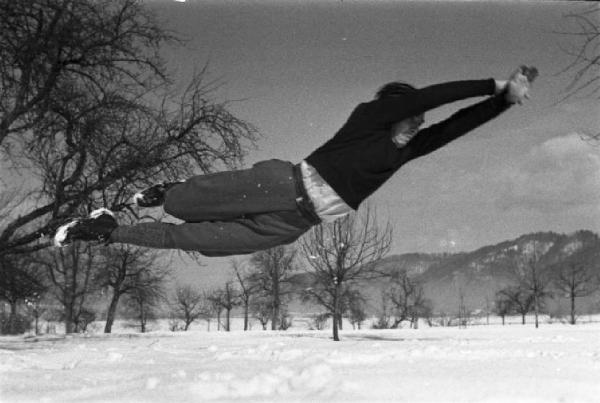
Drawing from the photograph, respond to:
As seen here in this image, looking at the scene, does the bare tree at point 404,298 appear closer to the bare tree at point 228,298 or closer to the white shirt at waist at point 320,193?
the bare tree at point 228,298

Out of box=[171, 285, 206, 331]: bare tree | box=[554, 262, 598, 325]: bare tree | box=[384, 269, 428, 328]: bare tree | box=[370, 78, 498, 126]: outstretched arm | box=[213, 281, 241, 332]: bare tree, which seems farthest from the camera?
box=[171, 285, 206, 331]: bare tree

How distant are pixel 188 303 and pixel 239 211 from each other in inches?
1839

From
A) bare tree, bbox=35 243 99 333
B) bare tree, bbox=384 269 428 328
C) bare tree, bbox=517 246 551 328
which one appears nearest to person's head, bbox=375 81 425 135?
bare tree, bbox=35 243 99 333

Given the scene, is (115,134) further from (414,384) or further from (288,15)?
(414,384)

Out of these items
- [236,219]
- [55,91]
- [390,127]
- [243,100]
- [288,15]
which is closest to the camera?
[390,127]

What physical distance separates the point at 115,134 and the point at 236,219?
4.77 m

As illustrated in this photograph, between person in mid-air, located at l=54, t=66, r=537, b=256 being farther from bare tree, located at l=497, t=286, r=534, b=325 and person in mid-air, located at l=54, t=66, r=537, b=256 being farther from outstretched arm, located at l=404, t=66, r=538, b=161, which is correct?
bare tree, located at l=497, t=286, r=534, b=325

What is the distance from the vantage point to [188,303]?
1847 inches

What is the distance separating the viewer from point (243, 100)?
288 inches

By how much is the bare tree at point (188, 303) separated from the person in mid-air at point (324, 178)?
1783 inches

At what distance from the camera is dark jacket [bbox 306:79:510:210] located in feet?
6.45

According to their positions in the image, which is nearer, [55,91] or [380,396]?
[380,396]

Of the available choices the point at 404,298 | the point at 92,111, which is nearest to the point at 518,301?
the point at 404,298

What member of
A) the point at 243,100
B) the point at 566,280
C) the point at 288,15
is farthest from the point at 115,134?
the point at 566,280
